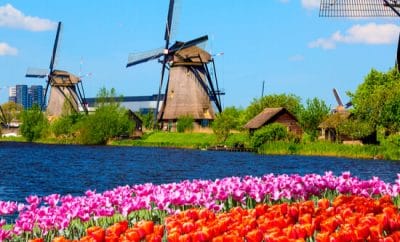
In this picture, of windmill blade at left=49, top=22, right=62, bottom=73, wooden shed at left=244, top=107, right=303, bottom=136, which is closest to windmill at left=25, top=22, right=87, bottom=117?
windmill blade at left=49, top=22, right=62, bottom=73

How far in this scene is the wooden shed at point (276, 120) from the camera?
62.6 metres

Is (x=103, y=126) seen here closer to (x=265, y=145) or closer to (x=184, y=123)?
(x=184, y=123)

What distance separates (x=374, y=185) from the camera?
10.8m

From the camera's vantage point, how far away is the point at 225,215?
720 cm

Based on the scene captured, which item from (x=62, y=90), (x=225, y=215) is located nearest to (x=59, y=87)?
(x=62, y=90)

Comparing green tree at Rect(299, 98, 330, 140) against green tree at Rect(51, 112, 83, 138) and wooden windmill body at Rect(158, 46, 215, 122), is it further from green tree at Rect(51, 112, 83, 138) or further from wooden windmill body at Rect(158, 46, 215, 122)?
green tree at Rect(51, 112, 83, 138)

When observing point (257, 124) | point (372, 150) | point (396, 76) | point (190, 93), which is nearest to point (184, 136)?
point (190, 93)

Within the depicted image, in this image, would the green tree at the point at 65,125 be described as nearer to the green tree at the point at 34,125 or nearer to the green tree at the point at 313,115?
the green tree at the point at 34,125

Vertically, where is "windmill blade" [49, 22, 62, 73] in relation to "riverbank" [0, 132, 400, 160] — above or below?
above

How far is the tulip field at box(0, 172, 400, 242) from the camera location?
19.9ft

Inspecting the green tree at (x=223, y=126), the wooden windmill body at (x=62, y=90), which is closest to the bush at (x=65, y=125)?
the wooden windmill body at (x=62, y=90)

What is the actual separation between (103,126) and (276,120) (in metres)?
24.0

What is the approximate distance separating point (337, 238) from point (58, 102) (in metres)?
94.7

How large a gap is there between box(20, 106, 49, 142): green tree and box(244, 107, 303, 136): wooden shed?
3567cm
